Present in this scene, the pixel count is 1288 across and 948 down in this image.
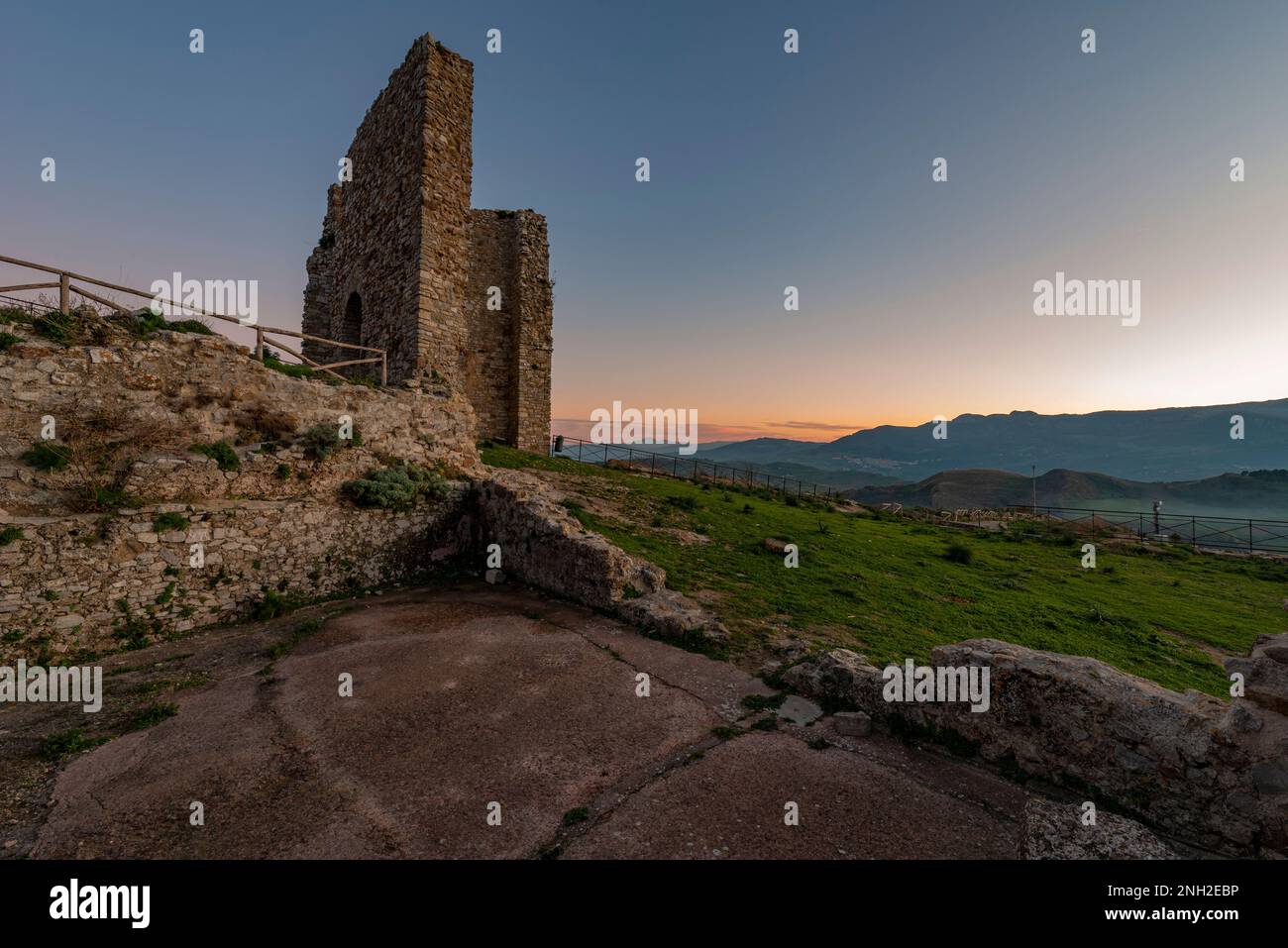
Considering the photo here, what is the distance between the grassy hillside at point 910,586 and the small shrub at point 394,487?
410cm

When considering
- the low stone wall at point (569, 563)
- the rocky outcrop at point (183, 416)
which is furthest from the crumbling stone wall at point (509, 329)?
the low stone wall at point (569, 563)

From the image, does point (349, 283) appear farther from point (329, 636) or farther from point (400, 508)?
point (329, 636)

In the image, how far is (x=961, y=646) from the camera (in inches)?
235

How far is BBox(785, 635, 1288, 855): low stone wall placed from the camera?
4023 mm

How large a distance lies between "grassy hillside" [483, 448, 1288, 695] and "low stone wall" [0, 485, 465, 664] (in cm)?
568

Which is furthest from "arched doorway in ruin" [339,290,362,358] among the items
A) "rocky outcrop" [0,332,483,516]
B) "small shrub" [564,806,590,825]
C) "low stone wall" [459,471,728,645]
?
"small shrub" [564,806,590,825]

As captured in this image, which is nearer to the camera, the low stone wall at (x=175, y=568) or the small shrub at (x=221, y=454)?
the low stone wall at (x=175, y=568)

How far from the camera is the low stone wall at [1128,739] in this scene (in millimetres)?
4023

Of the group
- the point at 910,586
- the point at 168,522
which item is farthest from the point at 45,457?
→ the point at 910,586

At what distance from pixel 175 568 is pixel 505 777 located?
788 cm

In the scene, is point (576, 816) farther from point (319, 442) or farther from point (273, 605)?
point (319, 442)

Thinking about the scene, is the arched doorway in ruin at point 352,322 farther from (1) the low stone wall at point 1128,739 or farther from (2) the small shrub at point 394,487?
(1) the low stone wall at point 1128,739

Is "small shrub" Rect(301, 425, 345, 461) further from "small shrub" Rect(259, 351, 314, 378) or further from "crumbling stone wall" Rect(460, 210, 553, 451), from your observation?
"crumbling stone wall" Rect(460, 210, 553, 451)
